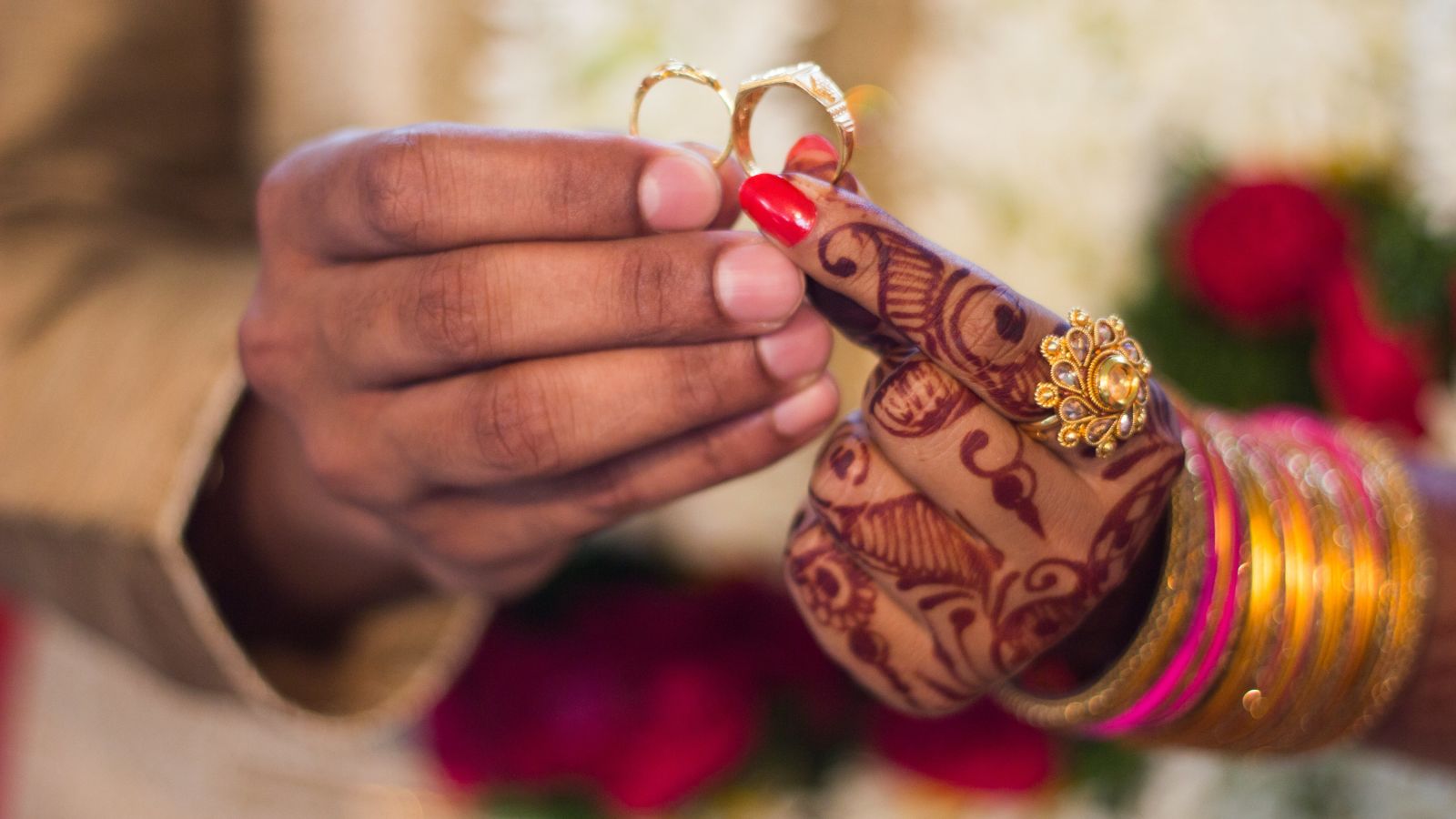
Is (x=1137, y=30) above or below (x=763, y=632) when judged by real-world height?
above

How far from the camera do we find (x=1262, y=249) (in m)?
0.83

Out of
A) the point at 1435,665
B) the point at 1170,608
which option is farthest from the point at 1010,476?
the point at 1435,665

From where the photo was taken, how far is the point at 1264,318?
2.90 ft

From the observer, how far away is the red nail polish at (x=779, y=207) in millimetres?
412

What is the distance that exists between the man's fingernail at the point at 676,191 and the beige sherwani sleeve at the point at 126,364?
1.32ft

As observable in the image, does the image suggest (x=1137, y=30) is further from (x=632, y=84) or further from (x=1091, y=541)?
(x=1091, y=541)

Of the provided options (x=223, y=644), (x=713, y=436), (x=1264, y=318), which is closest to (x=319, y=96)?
(x=223, y=644)

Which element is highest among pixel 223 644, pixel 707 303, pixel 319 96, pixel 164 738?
pixel 707 303

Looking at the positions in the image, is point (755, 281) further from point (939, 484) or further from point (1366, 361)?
point (1366, 361)

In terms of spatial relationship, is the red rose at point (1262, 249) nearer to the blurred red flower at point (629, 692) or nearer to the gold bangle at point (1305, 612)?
the gold bangle at point (1305, 612)

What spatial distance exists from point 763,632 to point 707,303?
0.60 meters

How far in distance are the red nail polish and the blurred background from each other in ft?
1.40

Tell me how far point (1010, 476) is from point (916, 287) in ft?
0.30

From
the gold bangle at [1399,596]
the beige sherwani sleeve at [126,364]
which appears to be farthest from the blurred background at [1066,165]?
the gold bangle at [1399,596]
